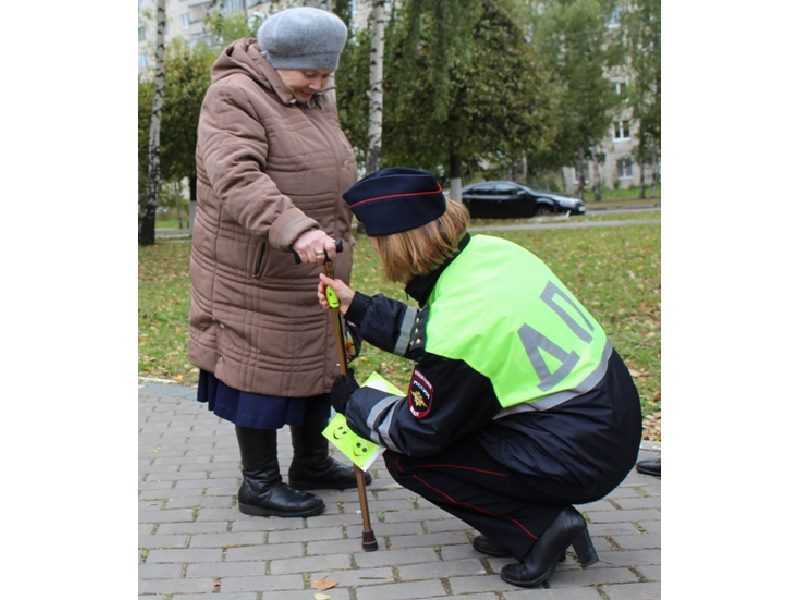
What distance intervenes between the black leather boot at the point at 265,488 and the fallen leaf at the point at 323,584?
2.24 ft

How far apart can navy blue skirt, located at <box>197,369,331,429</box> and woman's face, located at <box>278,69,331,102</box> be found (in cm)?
119

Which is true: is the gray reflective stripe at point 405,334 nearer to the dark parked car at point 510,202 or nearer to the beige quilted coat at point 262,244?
the beige quilted coat at point 262,244

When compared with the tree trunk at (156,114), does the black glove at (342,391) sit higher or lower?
lower

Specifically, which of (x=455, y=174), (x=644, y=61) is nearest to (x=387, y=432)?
(x=455, y=174)

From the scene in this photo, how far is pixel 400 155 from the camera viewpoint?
2964 cm

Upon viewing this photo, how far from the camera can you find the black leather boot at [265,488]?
13.0 ft

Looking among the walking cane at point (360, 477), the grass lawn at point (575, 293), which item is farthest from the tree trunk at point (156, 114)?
the walking cane at point (360, 477)

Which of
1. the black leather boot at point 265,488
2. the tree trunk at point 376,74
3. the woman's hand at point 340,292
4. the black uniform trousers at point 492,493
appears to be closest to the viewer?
the black uniform trousers at point 492,493

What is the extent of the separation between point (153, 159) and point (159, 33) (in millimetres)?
2437

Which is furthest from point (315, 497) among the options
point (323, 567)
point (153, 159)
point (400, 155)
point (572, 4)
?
point (572, 4)

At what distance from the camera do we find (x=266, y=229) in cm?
349

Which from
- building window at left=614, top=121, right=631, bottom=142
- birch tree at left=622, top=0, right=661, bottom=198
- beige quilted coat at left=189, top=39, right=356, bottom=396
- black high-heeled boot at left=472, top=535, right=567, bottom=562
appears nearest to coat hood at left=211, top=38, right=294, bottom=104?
beige quilted coat at left=189, top=39, right=356, bottom=396

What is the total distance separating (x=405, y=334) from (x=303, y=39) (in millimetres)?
1182

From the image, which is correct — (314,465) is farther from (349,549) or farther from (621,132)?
(621,132)
